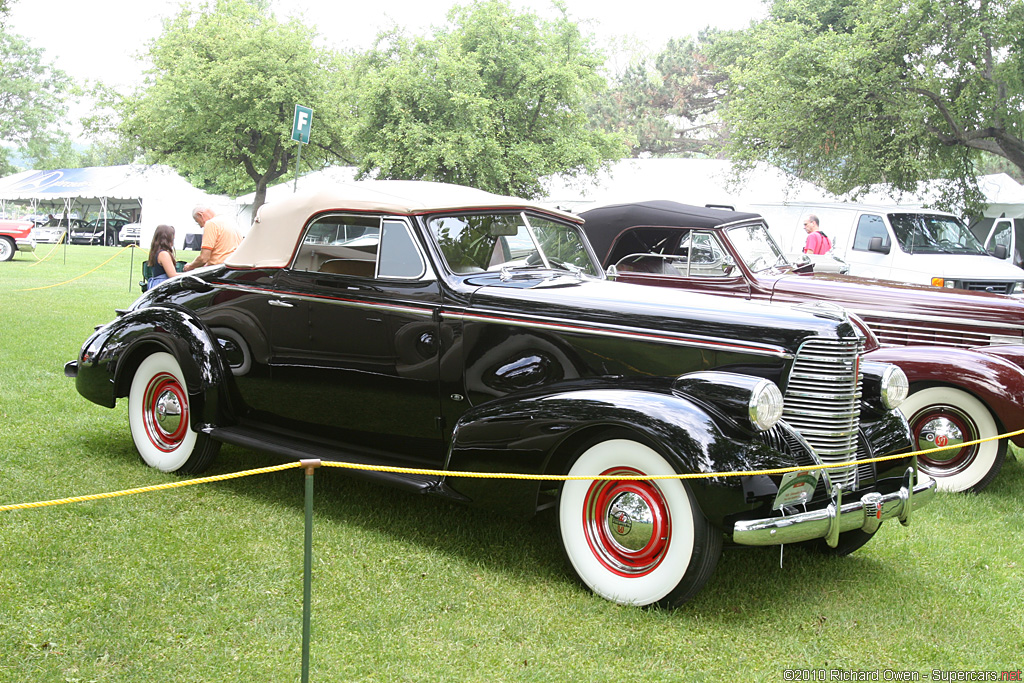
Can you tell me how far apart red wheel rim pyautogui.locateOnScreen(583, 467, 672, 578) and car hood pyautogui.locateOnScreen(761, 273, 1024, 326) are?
3904mm

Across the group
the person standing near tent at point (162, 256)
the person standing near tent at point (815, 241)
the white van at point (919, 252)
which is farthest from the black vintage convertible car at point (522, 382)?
the white van at point (919, 252)

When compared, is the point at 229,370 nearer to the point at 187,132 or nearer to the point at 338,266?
the point at 338,266

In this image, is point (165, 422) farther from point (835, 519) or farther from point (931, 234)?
point (931, 234)

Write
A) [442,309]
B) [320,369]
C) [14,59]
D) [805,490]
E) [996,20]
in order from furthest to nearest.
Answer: [14,59] < [996,20] < [320,369] < [442,309] < [805,490]

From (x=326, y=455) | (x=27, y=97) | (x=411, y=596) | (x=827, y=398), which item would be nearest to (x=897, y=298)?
(x=827, y=398)

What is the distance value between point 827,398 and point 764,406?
47cm

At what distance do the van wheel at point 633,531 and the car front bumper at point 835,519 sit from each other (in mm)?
224

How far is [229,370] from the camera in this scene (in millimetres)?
5355

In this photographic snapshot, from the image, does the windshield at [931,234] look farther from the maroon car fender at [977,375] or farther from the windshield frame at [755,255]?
the maroon car fender at [977,375]

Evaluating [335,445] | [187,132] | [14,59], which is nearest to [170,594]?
[335,445]

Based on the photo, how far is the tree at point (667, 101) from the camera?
167 feet

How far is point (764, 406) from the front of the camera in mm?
3674

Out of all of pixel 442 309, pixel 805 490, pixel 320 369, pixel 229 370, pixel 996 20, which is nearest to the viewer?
pixel 805 490

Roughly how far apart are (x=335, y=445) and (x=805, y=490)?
8.49 ft
